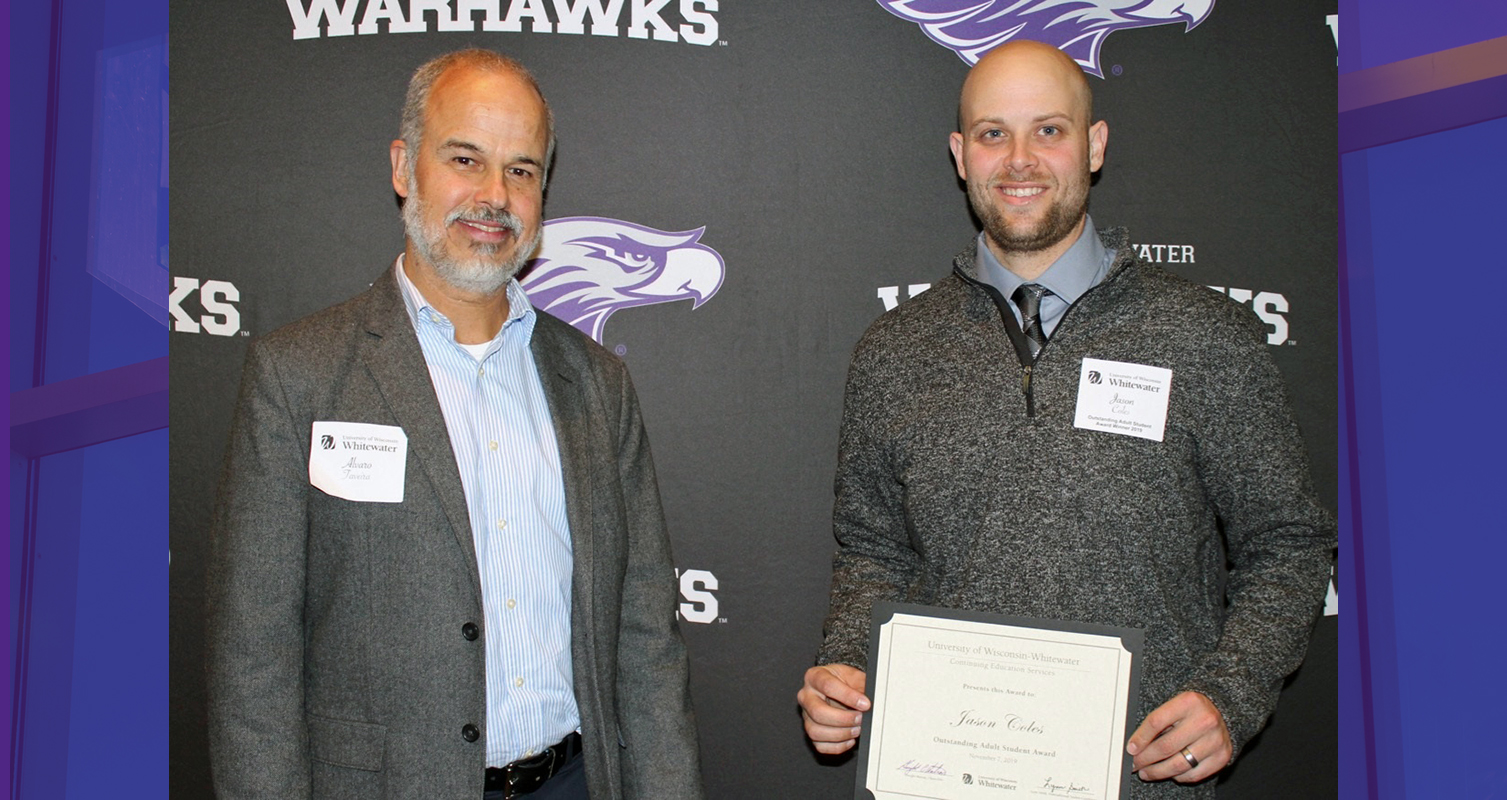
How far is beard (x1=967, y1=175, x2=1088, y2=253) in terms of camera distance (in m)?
1.91

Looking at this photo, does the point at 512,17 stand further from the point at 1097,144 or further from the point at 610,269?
the point at 1097,144

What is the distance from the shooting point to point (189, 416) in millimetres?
2637

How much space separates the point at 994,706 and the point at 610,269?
4.79ft

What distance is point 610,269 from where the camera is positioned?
2.61 m

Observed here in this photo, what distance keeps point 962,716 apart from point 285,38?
2315 mm

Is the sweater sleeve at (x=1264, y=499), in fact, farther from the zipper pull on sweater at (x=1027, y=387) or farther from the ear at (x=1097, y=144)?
the ear at (x=1097, y=144)

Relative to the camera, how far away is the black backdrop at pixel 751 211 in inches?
100

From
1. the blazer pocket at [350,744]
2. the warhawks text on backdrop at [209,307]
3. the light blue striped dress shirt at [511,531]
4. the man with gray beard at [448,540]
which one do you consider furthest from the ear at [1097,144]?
the warhawks text on backdrop at [209,307]

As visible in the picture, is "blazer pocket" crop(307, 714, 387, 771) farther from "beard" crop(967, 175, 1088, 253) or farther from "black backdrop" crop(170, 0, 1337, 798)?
"beard" crop(967, 175, 1088, 253)

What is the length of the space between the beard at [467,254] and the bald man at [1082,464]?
78 centimetres

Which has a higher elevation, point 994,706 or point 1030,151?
point 1030,151
